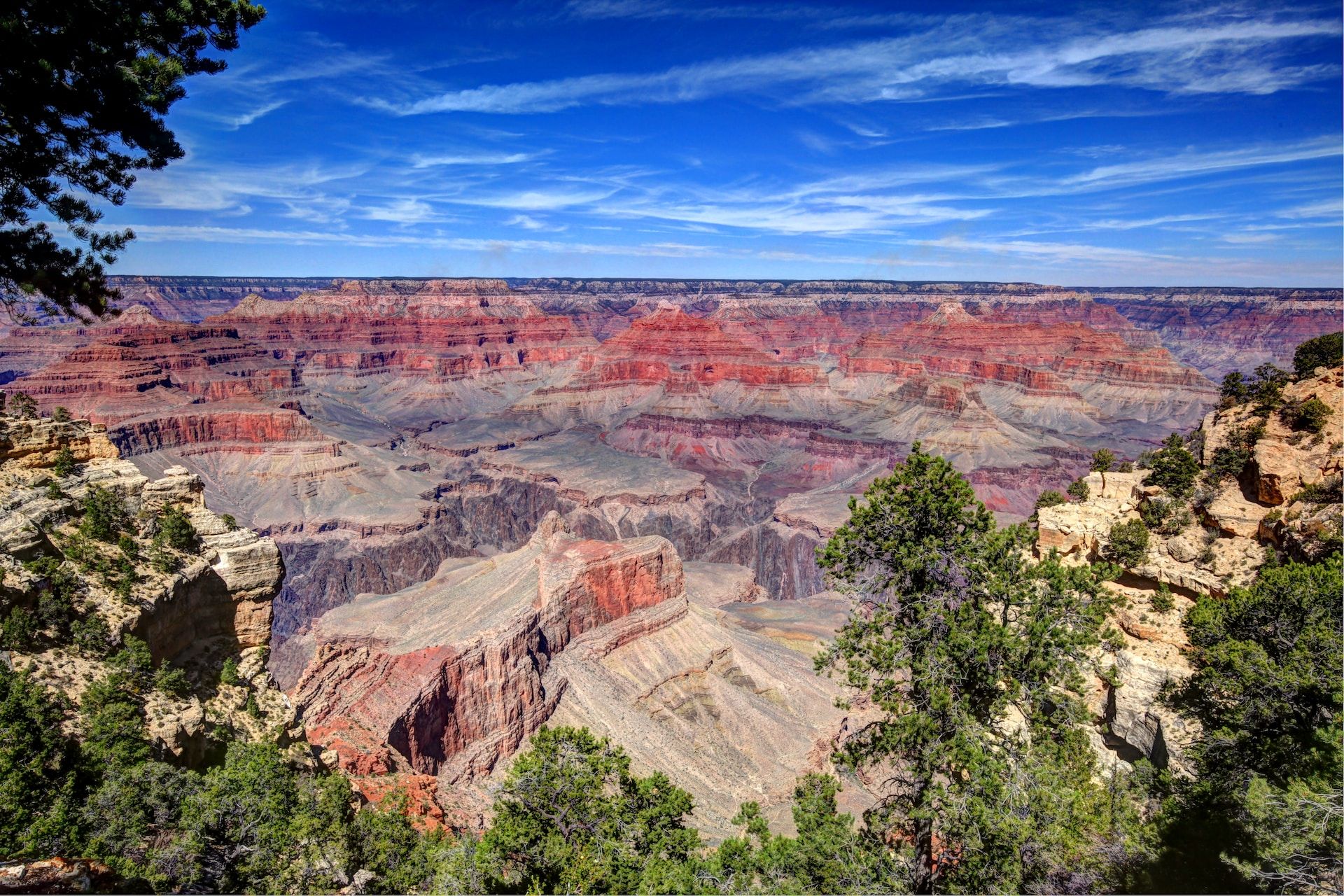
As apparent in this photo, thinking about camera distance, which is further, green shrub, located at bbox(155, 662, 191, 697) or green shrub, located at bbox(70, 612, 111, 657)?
green shrub, located at bbox(155, 662, 191, 697)

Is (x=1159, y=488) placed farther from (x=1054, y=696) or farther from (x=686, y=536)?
(x=686, y=536)

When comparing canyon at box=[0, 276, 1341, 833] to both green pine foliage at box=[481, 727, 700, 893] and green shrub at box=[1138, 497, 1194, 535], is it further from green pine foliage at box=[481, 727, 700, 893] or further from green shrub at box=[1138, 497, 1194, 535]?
green pine foliage at box=[481, 727, 700, 893]

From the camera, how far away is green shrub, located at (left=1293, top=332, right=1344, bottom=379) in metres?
34.6

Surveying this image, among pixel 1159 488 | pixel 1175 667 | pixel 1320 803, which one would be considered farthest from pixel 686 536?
pixel 1320 803

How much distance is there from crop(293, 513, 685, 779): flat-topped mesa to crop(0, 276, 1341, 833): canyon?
16cm

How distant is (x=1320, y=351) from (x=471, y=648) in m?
49.2

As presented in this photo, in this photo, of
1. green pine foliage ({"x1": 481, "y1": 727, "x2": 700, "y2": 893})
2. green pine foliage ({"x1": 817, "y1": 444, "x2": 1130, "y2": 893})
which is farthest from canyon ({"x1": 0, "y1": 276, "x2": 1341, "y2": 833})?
green pine foliage ({"x1": 481, "y1": 727, "x2": 700, "y2": 893})

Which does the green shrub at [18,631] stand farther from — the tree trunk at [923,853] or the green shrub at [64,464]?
the tree trunk at [923,853]

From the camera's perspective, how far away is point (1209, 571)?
72.0 ft

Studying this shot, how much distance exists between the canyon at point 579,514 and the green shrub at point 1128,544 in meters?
1.11

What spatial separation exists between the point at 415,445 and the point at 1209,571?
156m

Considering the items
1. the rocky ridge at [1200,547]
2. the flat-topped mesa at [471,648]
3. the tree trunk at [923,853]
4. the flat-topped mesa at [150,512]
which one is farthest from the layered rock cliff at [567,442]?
the rocky ridge at [1200,547]

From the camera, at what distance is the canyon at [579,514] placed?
35.2 metres

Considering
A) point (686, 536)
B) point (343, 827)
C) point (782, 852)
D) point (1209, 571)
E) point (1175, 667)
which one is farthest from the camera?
point (686, 536)
